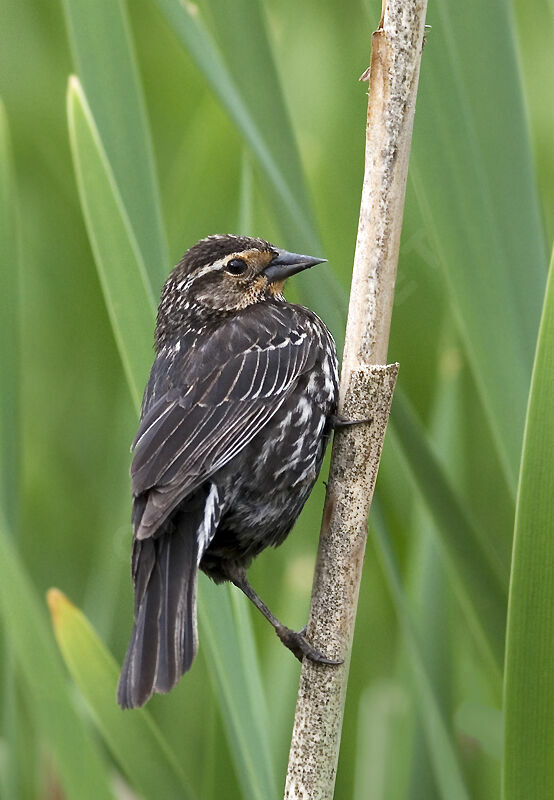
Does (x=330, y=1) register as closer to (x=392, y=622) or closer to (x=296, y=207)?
(x=296, y=207)

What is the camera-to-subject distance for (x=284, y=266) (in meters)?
2.04

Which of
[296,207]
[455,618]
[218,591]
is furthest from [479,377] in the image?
[455,618]

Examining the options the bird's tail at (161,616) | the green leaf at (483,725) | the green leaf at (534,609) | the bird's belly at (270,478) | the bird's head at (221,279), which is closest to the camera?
the green leaf at (534,609)

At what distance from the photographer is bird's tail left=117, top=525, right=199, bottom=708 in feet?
4.75

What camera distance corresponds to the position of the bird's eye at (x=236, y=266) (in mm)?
2137

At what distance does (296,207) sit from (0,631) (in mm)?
1115

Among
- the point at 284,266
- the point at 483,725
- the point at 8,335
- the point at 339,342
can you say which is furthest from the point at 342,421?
the point at 483,725

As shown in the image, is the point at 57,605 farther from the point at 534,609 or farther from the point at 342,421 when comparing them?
the point at 534,609

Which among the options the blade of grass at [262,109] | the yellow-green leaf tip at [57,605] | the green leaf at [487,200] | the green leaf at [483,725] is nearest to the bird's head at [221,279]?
the blade of grass at [262,109]

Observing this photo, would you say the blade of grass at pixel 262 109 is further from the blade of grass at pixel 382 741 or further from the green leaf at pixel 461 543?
the blade of grass at pixel 382 741

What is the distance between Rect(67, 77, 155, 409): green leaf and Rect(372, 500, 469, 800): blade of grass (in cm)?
47

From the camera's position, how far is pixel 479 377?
64.1 inches

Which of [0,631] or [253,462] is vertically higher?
[253,462]

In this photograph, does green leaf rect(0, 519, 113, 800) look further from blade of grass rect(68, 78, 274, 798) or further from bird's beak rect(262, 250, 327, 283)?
bird's beak rect(262, 250, 327, 283)
